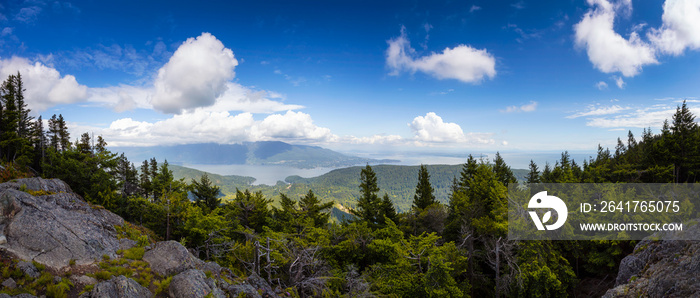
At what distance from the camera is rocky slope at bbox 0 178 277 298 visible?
281 inches

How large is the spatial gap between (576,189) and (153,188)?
4941cm

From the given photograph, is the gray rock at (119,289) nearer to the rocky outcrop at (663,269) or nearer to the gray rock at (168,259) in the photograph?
the gray rock at (168,259)

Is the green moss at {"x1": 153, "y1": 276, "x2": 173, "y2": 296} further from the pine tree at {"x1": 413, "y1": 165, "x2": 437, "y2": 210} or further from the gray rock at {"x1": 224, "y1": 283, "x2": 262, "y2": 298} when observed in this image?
the pine tree at {"x1": 413, "y1": 165, "x2": 437, "y2": 210}

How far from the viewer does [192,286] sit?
8.58 metres

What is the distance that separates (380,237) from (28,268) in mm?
18710

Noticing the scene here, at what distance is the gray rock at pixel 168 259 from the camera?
9477 millimetres

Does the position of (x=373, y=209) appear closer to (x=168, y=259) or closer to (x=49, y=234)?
(x=168, y=259)

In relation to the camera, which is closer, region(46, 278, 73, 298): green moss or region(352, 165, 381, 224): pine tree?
region(46, 278, 73, 298): green moss

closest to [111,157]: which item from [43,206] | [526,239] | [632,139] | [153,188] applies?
[153,188]

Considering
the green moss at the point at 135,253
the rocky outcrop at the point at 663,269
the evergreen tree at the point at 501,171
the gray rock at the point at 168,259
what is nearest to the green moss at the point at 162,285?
the gray rock at the point at 168,259

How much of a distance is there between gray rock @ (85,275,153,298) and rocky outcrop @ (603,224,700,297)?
19.9 m

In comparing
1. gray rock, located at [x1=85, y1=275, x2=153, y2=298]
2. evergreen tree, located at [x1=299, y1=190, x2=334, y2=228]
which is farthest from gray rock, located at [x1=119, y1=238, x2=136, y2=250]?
evergreen tree, located at [x1=299, y1=190, x2=334, y2=228]

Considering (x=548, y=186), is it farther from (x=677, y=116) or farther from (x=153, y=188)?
(x=153, y=188)

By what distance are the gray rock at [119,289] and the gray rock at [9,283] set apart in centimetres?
173
